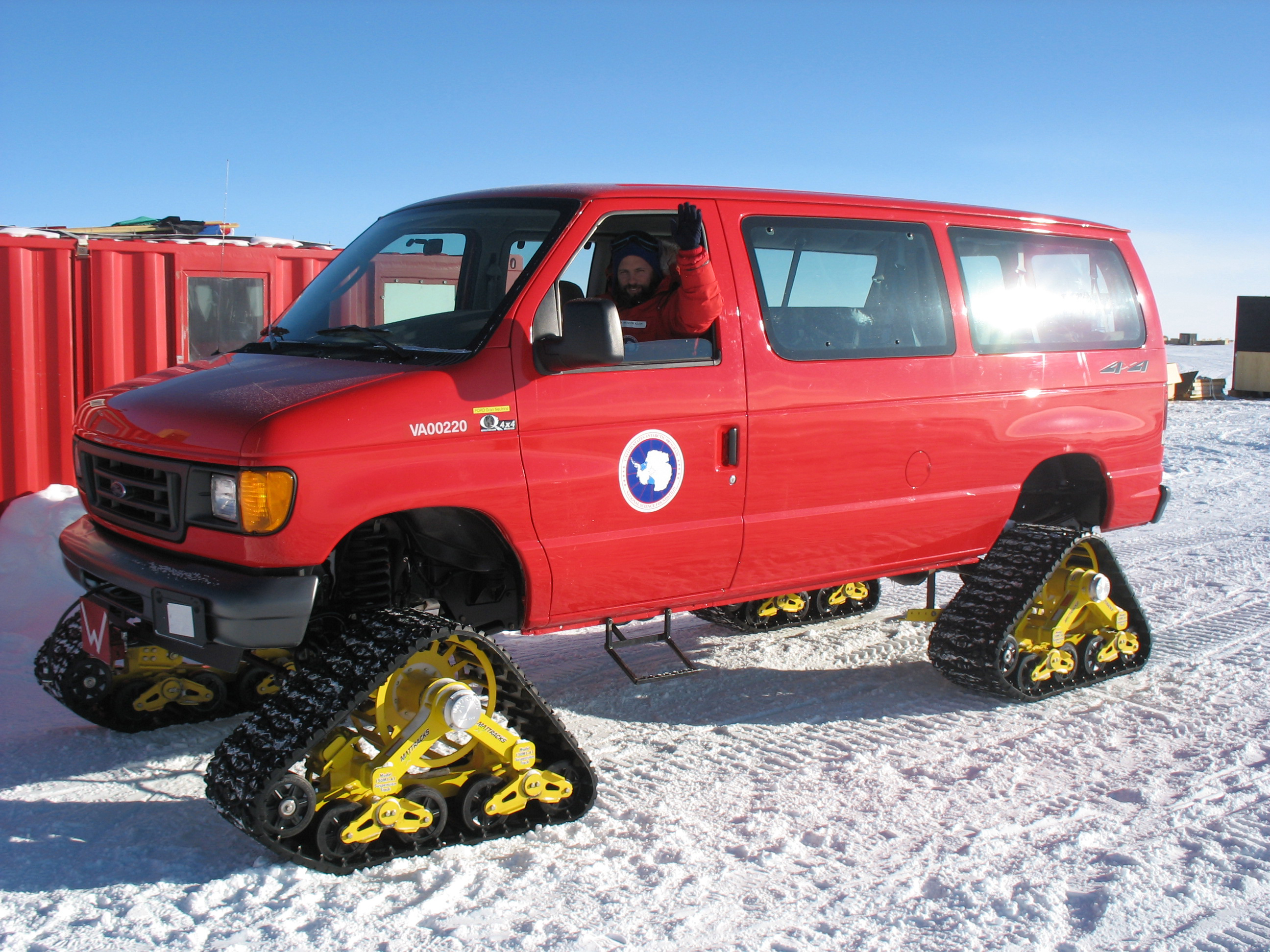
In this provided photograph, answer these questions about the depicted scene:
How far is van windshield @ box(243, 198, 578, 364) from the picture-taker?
3.85 m

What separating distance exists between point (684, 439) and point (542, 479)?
2.07ft

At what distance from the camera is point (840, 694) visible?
5.23 meters

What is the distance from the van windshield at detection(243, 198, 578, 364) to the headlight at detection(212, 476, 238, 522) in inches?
29.3

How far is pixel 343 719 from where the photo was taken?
339 cm

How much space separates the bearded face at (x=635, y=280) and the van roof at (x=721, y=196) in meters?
0.35

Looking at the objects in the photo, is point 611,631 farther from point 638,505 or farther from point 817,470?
point 817,470

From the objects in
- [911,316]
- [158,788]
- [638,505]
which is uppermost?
[911,316]

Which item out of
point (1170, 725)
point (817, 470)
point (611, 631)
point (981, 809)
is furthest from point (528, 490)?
point (1170, 725)

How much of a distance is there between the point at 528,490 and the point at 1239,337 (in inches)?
1158

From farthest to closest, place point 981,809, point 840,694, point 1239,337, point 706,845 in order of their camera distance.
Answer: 1. point 1239,337
2. point 840,694
3. point 981,809
4. point 706,845

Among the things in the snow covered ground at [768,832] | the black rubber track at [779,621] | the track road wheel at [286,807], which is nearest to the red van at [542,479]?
the track road wheel at [286,807]

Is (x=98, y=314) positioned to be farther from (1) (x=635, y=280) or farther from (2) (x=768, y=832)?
(2) (x=768, y=832)

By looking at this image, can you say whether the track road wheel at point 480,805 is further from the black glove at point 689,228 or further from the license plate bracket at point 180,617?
the black glove at point 689,228

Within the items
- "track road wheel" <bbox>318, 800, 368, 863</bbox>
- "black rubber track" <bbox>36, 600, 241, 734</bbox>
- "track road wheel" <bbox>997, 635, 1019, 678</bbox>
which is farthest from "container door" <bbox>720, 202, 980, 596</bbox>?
Answer: "black rubber track" <bbox>36, 600, 241, 734</bbox>
